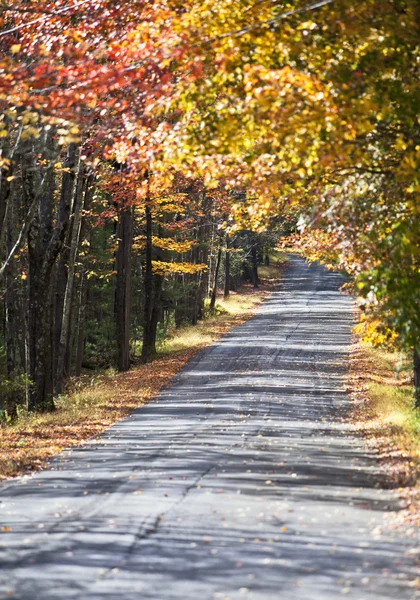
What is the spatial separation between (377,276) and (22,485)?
5331 mm

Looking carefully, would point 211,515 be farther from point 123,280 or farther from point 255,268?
point 255,268

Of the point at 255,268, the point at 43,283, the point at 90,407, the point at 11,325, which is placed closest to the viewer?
the point at 43,283

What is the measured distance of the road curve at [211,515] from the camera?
7.18 metres

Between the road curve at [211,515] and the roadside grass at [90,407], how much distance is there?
1.88 ft

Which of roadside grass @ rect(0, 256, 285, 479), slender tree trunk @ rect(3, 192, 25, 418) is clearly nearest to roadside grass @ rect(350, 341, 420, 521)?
roadside grass @ rect(0, 256, 285, 479)

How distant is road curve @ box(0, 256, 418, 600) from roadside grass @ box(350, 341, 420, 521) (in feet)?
1.04

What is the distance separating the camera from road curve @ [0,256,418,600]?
7.18m

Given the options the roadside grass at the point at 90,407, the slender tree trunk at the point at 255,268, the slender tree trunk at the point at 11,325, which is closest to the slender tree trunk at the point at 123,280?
the roadside grass at the point at 90,407

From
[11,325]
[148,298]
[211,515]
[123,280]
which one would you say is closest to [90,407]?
[11,325]

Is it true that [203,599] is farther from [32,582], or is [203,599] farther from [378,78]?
[378,78]

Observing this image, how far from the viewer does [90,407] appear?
21234mm

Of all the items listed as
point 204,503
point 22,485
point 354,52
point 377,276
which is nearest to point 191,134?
point 354,52

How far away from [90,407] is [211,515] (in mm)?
12047

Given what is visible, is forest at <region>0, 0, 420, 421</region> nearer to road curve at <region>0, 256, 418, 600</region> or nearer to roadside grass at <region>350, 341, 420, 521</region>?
roadside grass at <region>350, 341, 420, 521</region>
